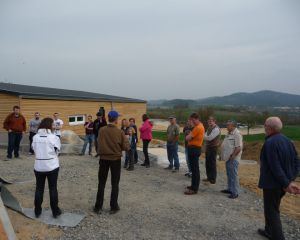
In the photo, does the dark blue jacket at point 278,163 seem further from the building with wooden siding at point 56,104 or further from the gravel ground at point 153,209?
the building with wooden siding at point 56,104

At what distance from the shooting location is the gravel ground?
5484mm

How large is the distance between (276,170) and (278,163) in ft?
0.37

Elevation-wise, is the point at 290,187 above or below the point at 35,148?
below

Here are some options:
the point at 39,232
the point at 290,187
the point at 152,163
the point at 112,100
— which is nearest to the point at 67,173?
the point at 152,163

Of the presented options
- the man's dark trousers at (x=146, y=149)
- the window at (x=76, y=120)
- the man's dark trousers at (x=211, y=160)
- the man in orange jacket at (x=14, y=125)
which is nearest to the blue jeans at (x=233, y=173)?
the man's dark trousers at (x=211, y=160)

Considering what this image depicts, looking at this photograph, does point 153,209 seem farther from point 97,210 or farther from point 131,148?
point 131,148

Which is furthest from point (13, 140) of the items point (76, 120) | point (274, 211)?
point (274, 211)

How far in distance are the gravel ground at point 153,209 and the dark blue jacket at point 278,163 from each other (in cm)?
119

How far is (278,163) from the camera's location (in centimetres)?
489

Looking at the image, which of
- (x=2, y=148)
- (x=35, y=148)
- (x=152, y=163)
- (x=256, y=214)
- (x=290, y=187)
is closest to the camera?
(x=290, y=187)

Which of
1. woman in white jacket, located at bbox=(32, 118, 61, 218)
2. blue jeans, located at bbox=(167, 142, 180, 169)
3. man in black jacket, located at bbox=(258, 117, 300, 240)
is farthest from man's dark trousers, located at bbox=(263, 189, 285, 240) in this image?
blue jeans, located at bbox=(167, 142, 180, 169)

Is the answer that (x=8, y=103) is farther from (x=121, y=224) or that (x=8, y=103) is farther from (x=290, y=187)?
(x=290, y=187)

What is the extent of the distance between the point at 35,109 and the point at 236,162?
11.8 meters

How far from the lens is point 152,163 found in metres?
12.2
